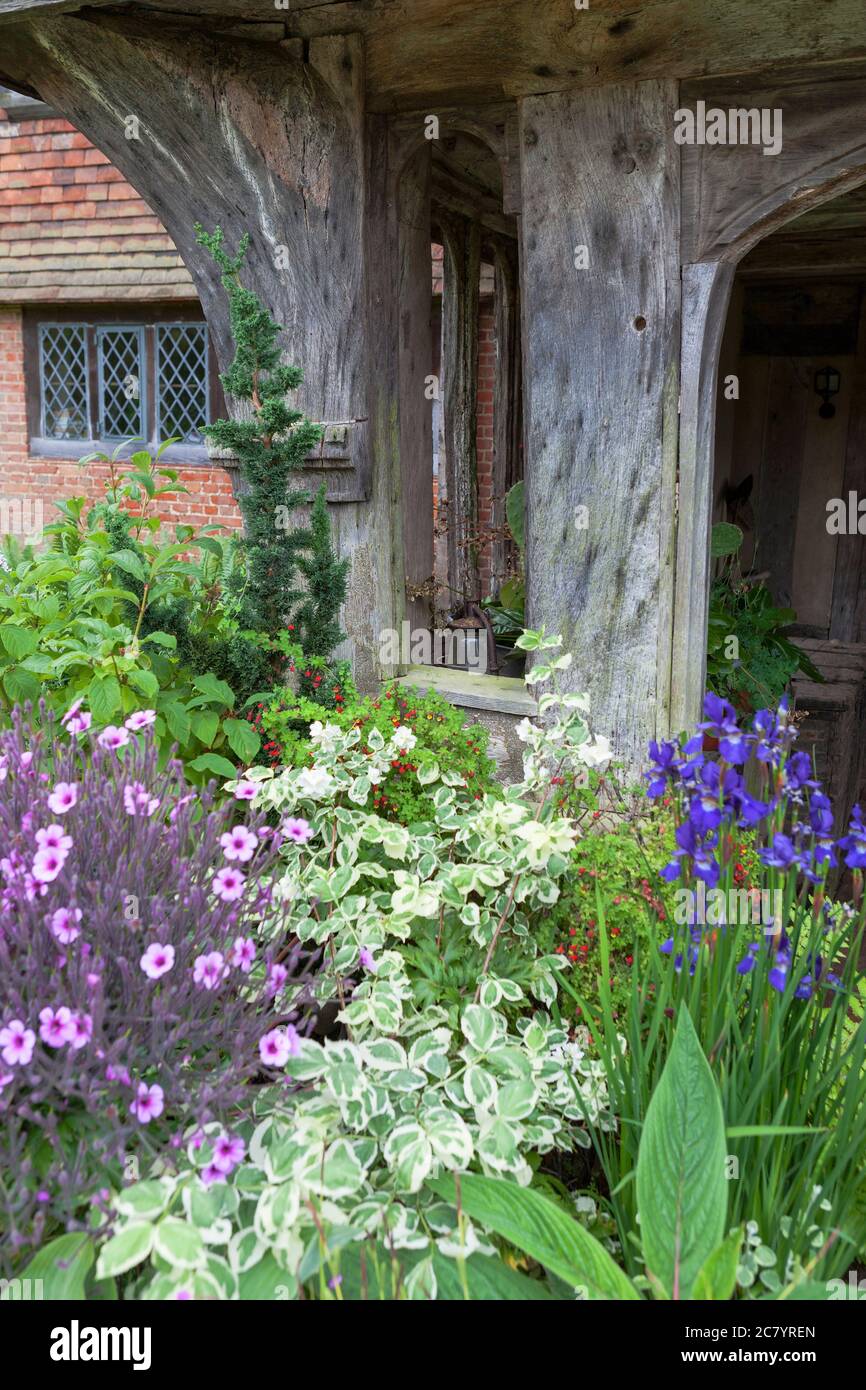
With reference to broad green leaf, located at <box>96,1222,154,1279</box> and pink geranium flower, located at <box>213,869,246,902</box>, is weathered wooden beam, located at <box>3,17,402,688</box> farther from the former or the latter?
broad green leaf, located at <box>96,1222,154,1279</box>

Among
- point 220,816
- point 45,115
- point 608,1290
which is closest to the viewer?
point 608,1290

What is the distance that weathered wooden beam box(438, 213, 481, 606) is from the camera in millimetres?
5531

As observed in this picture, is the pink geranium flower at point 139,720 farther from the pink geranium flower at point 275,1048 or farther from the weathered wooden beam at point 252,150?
the weathered wooden beam at point 252,150

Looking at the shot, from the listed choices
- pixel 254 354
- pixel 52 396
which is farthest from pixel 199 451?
pixel 254 354

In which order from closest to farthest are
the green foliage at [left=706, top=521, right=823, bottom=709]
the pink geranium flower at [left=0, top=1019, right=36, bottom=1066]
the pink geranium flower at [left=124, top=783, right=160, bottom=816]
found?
the pink geranium flower at [left=0, top=1019, right=36, bottom=1066]
the pink geranium flower at [left=124, top=783, right=160, bottom=816]
the green foliage at [left=706, top=521, right=823, bottom=709]

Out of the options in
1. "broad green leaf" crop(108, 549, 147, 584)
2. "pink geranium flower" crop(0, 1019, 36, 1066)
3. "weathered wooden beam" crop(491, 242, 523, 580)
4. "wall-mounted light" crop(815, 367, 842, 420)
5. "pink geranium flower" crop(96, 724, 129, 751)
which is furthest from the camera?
"wall-mounted light" crop(815, 367, 842, 420)

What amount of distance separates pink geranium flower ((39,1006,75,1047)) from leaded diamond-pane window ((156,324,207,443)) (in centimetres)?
755

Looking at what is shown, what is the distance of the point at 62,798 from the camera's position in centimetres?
215

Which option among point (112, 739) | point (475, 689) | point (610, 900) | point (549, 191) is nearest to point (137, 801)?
point (112, 739)

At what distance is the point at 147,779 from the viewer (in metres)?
2.49

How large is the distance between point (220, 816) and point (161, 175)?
7.87 feet

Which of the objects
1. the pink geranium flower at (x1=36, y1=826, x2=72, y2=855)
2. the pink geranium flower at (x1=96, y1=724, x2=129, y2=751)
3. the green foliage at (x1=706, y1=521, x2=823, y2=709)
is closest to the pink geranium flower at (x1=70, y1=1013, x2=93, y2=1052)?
the pink geranium flower at (x1=36, y1=826, x2=72, y2=855)

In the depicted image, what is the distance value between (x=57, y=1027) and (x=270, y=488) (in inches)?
76.9

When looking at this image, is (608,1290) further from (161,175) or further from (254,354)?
(161,175)
